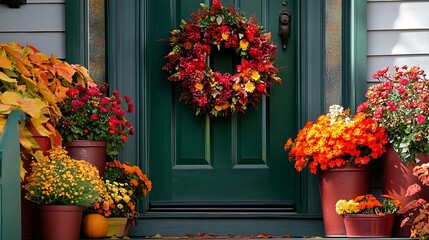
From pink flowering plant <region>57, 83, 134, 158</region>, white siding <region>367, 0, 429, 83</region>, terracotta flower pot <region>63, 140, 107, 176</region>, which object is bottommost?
terracotta flower pot <region>63, 140, 107, 176</region>

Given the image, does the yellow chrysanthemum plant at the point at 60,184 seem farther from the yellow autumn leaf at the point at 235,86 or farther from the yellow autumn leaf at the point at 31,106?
the yellow autumn leaf at the point at 235,86

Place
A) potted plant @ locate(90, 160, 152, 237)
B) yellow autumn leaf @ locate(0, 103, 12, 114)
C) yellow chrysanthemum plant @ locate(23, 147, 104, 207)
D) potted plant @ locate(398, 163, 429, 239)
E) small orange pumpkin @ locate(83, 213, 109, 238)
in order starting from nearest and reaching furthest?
yellow autumn leaf @ locate(0, 103, 12, 114)
yellow chrysanthemum plant @ locate(23, 147, 104, 207)
potted plant @ locate(398, 163, 429, 239)
small orange pumpkin @ locate(83, 213, 109, 238)
potted plant @ locate(90, 160, 152, 237)

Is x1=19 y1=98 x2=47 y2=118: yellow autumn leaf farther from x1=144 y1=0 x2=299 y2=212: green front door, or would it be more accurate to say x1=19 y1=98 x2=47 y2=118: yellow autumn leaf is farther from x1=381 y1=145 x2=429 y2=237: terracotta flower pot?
x1=381 y1=145 x2=429 y2=237: terracotta flower pot

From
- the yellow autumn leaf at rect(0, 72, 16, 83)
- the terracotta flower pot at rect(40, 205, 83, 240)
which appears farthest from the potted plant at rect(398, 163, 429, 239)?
the yellow autumn leaf at rect(0, 72, 16, 83)

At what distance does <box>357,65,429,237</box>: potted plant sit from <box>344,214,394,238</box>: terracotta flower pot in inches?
8.3

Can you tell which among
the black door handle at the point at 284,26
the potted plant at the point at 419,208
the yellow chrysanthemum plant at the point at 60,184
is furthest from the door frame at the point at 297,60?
the yellow chrysanthemum plant at the point at 60,184

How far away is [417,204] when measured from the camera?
4.88 meters

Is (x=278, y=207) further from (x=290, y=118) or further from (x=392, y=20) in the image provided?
(x=392, y=20)

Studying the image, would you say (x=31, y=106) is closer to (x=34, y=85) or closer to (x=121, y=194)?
(x=34, y=85)

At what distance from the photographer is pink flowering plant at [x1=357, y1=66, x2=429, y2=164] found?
5082mm

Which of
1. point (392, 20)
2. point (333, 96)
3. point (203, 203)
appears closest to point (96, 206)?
point (203, 203)

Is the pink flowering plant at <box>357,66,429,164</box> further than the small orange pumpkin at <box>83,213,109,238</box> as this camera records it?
Yes

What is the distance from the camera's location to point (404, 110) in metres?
5.13

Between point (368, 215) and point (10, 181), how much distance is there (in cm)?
210
